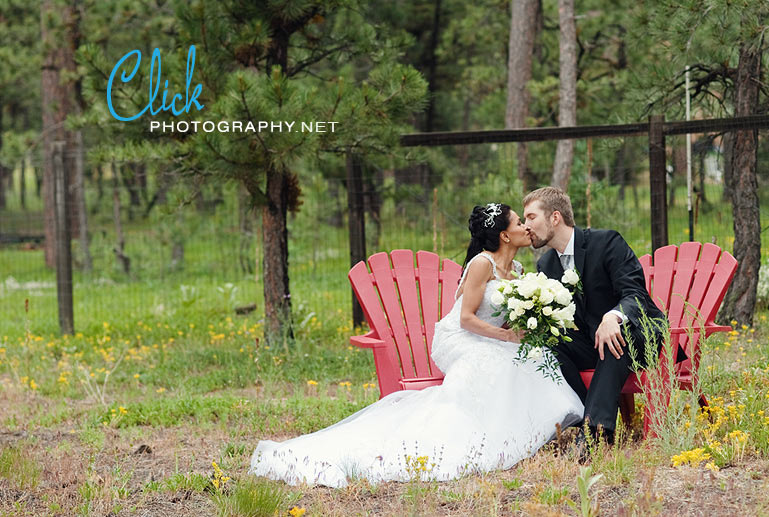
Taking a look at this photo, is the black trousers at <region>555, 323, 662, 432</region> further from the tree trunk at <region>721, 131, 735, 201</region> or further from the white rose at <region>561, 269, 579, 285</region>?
the tree trunk at <region>721, 131, 735, 201</region>

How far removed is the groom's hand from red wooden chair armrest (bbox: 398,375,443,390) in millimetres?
975

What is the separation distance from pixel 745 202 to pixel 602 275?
11.0 feet

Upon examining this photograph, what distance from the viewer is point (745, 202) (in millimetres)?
7316

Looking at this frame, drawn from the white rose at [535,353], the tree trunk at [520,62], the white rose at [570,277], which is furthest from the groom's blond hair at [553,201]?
the tree trunk at [520,62]

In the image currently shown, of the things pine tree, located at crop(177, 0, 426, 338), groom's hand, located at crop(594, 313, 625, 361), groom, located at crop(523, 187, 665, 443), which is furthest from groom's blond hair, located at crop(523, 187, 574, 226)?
pine tree, located at crop(177, 0, 426, 338)

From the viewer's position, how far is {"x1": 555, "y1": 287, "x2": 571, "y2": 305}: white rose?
14.1 feet

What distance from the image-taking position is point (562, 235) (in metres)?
4.63

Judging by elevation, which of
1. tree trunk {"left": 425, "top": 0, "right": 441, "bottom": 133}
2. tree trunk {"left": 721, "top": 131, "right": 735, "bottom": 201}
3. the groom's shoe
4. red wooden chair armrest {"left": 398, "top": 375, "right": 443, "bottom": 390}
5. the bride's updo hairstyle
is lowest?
the groom's shoe

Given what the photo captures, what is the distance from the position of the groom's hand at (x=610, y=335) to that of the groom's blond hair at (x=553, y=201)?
61 centimetres

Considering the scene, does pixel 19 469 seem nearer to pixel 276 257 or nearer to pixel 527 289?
pixel 527 289

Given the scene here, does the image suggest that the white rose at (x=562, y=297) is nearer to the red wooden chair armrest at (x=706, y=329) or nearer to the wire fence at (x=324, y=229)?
the red wooden chair armrest at (x=706, y=329)

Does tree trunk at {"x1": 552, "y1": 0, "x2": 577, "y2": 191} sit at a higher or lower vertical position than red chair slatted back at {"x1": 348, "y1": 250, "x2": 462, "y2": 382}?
higher

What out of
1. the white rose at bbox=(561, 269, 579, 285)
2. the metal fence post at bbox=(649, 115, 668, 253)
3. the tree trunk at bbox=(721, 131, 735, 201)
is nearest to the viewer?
the white rose at bbox=(561, 269, 579, 285)

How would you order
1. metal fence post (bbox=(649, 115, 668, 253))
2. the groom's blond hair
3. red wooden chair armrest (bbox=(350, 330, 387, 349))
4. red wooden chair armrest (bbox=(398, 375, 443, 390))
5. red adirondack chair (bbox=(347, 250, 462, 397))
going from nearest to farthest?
the groom's blond hair < red wooden chair armrest (bbox=(398, 375, 443, 390)) < red wooden chair armrest (bbox=(350, 330, 387, 349)) < red adirondack chair (bbox=(347, 250, 462, 397)) < metal fence post (bbox=(649, 115, 668, 253))
